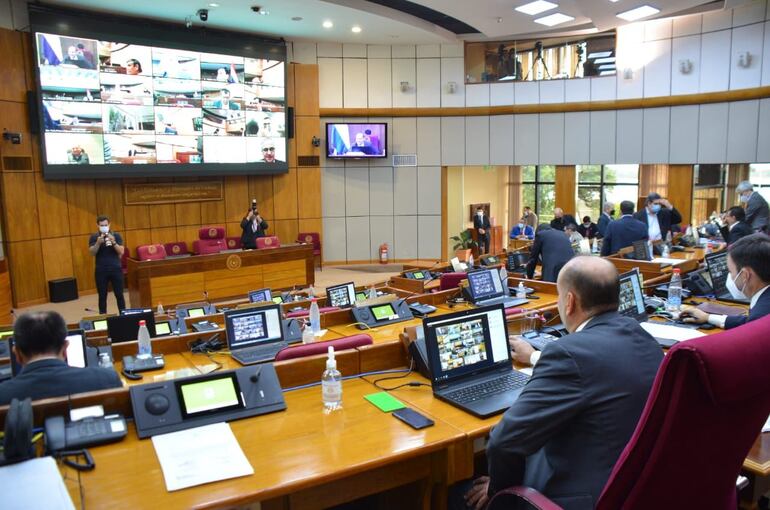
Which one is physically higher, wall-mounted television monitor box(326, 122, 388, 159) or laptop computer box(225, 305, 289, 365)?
wall-mounted television monitor box(326, 122, 388, 159)

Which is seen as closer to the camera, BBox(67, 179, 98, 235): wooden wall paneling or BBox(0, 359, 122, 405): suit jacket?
BBox(0, 359, 122, 405): suit jacket

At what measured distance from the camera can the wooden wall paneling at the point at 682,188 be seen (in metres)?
11.6

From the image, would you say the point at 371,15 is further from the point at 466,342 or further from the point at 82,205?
the point at 466,342

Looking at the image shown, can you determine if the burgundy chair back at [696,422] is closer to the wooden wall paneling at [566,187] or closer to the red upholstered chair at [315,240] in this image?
the red upholstered chair at [315,240]

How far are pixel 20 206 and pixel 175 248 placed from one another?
253cm

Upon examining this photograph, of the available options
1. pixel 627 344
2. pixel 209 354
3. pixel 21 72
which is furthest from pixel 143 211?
pixel 627 344

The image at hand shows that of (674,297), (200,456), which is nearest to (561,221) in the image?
(674,297)

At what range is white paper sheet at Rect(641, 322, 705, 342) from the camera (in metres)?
3.70

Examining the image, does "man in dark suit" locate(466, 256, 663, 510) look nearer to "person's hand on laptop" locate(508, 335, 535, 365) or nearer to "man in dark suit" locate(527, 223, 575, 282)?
"person's hand on laptop" locate(508, 335, 535, 365)

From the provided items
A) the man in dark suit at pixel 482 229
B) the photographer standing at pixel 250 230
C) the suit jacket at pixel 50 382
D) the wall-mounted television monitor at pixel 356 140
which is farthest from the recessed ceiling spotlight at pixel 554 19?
the suit jacket at pixel 50 382

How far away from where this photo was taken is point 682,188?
1166 cm

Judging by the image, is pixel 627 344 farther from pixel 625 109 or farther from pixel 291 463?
pixel 625 109

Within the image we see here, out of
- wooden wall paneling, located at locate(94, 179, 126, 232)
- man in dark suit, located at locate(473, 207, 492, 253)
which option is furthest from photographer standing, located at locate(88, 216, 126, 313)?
man in dark suit, located at locate(473, 207, 492, 253)

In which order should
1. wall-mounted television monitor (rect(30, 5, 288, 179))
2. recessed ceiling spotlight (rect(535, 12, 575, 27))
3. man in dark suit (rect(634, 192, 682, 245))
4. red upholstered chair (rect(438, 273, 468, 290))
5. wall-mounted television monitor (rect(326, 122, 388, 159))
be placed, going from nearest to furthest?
red upholstered chair (rect(438, 273, 468, 290)), man in dark suit (rect(634, 192, 682, 245)), wall-mounted television monitor (rect(30, 5, 288, 179)), recessed ceiling spotlight (rect(535, 12, 575, 27)), wall-mounted television monitor (rect(326, 122, 388, 159))
